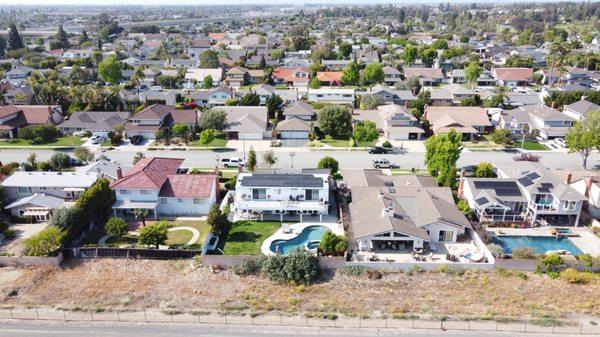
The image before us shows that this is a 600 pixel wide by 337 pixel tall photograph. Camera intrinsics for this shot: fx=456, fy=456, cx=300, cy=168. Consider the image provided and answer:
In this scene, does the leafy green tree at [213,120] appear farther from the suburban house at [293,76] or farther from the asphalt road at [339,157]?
the suburban house at [293,76]

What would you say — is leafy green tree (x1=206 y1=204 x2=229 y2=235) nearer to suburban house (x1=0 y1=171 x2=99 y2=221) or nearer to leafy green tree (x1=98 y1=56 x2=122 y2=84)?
suburban house (x1=0 y1=171 x2=99 y2=221)

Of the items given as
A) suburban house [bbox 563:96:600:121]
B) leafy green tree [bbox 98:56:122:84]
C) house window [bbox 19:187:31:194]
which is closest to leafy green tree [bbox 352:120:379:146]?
suburban house [bbox 563:96:600:121]

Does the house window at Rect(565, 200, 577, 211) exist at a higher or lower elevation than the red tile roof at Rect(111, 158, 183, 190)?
lower

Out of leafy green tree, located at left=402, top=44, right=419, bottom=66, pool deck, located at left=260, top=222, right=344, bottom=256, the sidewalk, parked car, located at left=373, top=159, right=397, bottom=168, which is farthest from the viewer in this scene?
leafy green tree, located at left=402, top=44, right=419, bottom=66

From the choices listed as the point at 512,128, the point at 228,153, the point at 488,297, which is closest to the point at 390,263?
the point at 488,297

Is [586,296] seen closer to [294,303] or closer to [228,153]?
[294,303]

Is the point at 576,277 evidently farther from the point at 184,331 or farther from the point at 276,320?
the point at 184,331
